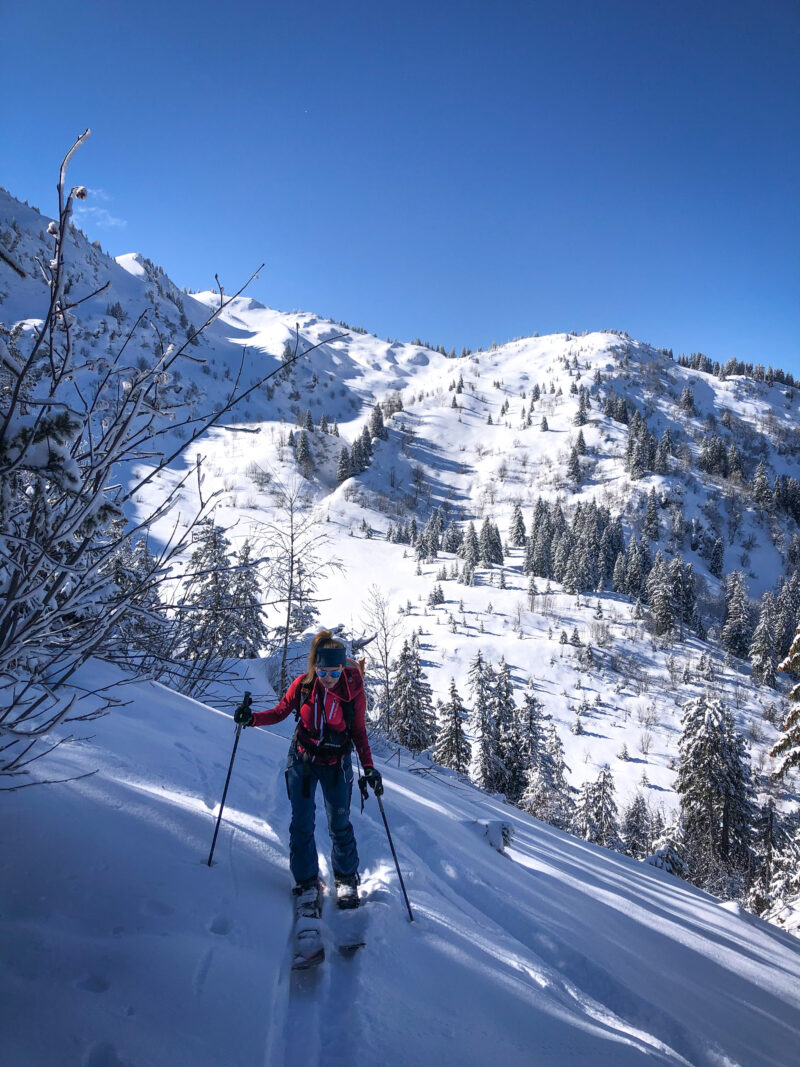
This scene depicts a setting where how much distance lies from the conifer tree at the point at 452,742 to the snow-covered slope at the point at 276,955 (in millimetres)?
20536

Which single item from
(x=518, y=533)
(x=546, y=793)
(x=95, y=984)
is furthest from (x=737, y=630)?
(x=95, y=984)

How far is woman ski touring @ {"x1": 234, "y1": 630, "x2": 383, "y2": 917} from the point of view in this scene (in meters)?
3.19

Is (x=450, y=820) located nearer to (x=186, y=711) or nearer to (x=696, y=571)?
(x=186, y=711)

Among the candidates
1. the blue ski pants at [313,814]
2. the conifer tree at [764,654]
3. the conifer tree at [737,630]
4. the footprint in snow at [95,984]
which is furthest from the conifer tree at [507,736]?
the conifer tree at [737,630]

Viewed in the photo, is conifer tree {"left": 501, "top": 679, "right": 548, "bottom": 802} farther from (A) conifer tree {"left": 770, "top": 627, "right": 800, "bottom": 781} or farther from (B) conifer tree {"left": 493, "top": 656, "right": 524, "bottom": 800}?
(A) conifer tree {"left": 770, "top": 627, "right": 800, "bottom": 781}

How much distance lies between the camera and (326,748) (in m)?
3.28

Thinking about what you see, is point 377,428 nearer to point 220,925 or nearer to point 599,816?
point 599,816

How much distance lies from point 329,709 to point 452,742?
23320mm

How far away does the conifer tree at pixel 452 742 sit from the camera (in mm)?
24188

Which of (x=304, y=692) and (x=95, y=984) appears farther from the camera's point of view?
(x=304, y=692)

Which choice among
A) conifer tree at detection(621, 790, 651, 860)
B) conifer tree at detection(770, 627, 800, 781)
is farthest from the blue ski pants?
conifer tree at detection(621, 790, 651, 860)

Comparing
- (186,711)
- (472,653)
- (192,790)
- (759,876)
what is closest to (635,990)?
(192,790)

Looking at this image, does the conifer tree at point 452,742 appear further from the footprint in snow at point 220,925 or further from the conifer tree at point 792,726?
the footprint in snow at point 220,925

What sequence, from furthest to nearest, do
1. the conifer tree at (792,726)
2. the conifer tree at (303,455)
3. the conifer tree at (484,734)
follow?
the conifer tree at (303,455)
the conifer tree at (484,734)
the conifer tree at (792,726)
